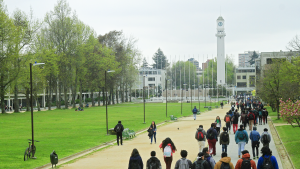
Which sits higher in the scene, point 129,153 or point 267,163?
point 267,163

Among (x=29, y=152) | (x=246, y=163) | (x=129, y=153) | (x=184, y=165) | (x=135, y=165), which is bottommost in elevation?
(x=129, y=153)

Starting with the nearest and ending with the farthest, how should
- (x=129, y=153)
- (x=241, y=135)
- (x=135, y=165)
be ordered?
(x=135, y=165), (x=241, y=135), (x=129, y=153)

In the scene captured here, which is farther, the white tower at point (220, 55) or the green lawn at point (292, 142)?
the white tower at point (220, 55)

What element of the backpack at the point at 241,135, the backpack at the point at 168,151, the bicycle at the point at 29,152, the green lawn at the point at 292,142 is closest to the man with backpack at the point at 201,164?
the backpack at the point at 168,151

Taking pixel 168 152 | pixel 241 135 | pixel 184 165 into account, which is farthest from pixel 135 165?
pixel 241 135

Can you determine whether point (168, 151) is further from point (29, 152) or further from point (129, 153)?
point (29, 152)

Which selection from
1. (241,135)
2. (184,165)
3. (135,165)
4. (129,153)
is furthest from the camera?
(129,153)

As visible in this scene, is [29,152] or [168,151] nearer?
[168,151]

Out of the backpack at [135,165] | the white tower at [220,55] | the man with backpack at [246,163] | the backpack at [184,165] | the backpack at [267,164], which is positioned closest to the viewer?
the man with backpack at [246,163]

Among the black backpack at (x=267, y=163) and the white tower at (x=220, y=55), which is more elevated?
the white tower at (x=220, y=55)

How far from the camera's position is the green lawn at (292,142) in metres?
19.2

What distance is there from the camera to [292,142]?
25156 millimetres

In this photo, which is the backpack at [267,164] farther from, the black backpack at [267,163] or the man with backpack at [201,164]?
the man with backpack at [201,164]

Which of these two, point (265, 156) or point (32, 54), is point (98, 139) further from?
point (32, 54)
